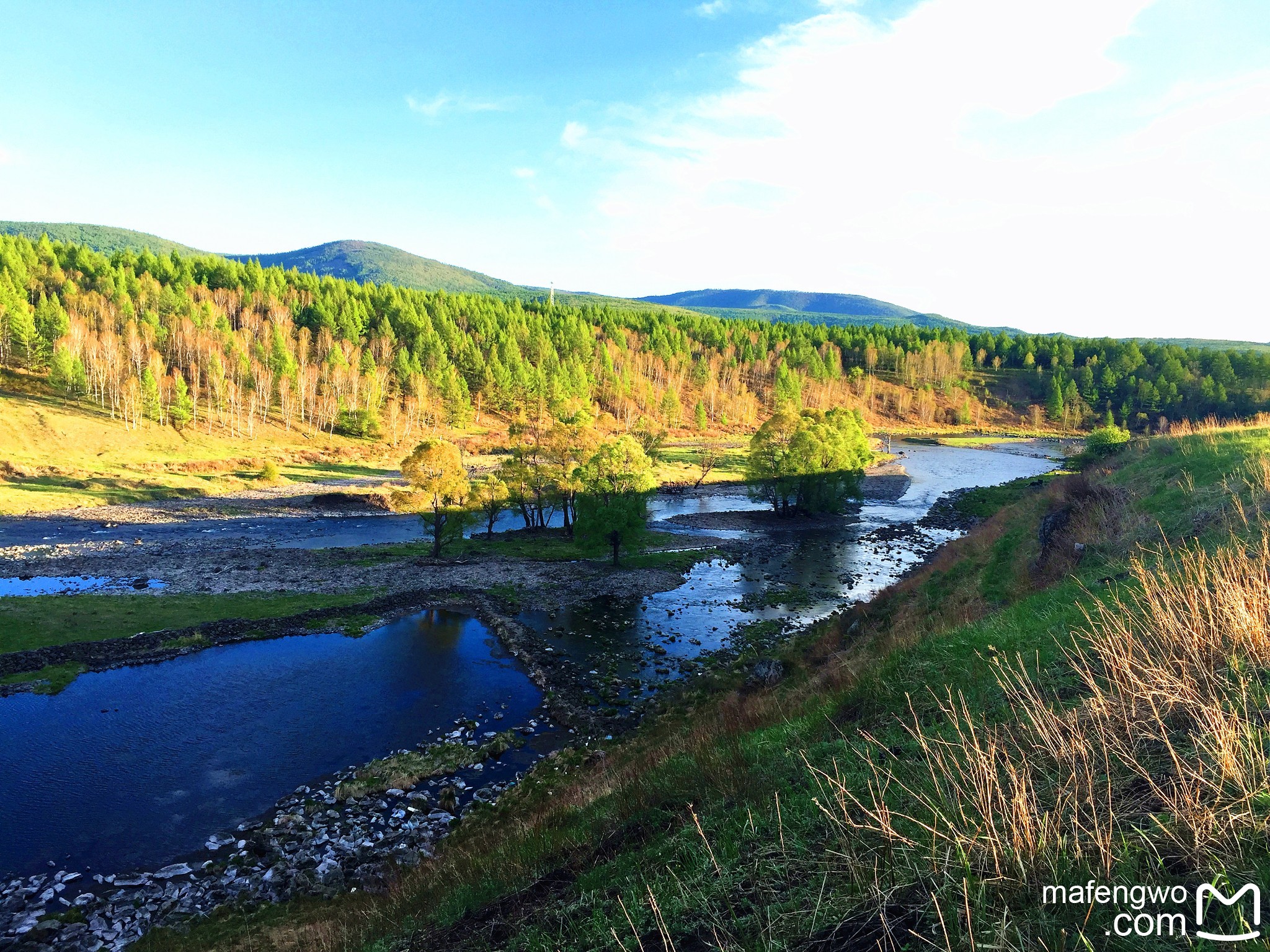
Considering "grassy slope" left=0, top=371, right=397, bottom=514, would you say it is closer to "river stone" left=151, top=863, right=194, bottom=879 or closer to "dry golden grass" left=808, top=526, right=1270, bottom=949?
"river stone" left=151, top=863, right=194, bottom=879

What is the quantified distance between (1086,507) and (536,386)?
121043 mm

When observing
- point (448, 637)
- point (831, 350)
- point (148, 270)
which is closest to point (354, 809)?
point (448, 637)

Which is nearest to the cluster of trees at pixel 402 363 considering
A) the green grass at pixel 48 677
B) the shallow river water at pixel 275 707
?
the shallow river water at pixel 275 707

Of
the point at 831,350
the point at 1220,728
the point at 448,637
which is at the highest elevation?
the point at 831,350

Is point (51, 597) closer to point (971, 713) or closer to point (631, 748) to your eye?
point (631, 748)

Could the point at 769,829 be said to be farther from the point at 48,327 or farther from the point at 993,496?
the point at 48,327

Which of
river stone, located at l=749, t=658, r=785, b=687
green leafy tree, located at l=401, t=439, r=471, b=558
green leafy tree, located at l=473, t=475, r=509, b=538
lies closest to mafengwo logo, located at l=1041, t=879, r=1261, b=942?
river stone, located at l=749, t=658, r=785, b=687

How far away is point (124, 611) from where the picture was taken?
1425 inches

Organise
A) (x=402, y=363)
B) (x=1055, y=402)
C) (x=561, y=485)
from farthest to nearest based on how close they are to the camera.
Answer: (x=1055, y=402) < (x=402, y=363) < (x=561, y=485)

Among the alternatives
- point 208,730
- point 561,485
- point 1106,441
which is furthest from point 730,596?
point 1106,441

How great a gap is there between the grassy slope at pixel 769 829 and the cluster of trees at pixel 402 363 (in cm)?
8013

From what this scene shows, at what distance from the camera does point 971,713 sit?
35.6 ft

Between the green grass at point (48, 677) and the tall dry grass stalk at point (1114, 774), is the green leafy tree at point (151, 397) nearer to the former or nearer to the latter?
the green grass at point (48, 677)

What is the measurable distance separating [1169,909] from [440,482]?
47888mm
